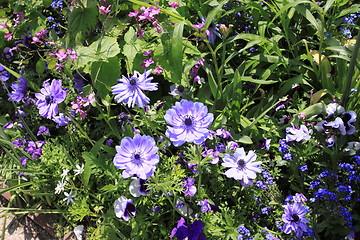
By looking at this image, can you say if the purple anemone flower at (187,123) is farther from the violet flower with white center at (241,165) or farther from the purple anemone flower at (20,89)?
the purple anemone flower at (20,89)

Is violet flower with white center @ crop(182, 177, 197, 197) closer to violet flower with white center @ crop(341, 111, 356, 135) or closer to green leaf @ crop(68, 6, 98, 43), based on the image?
violet flower with white center @ crop(341, 111, 356, 135)

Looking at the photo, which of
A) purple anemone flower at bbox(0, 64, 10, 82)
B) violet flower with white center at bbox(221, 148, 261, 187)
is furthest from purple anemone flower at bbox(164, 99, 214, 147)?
purple anemone flower at bbox(0, 64, 10, 82)

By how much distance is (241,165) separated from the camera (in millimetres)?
1725

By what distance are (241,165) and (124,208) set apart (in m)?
0.58

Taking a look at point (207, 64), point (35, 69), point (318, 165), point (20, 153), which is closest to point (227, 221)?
point (318, 165)

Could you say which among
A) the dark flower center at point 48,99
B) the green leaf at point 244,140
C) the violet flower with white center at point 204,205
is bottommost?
the violet flower with white center at point 204,205

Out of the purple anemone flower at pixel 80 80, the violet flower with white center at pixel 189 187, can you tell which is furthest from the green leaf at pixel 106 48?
the violet flower with white center at pixel 189 187

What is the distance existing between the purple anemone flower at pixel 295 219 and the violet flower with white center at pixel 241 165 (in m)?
0.21

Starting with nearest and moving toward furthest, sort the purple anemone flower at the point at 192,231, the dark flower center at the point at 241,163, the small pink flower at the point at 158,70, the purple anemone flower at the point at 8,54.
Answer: the purple anemone flower at the point at 192,231 < the dark flower center at the point at 241,163 < the small pink flower at the point at 158,70 < the purple anemone flower at the point at 8,54

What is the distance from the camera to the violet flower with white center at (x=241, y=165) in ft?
5.54

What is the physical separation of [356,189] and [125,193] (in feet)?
3.64

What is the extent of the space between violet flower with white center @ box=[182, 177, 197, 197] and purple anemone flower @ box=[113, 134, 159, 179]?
0.36 metres

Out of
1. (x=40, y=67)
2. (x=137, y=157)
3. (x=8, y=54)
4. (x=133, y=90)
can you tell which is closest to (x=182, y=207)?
(x=137, y=157)

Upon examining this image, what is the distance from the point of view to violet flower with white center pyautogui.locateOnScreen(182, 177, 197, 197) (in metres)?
1.75
